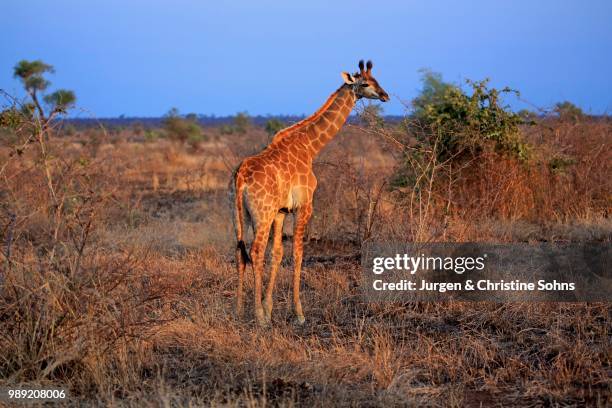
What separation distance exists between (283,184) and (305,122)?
100cm

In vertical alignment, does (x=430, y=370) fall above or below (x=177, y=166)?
below

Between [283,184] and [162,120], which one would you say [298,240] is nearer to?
[283,184]

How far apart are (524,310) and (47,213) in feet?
27.1

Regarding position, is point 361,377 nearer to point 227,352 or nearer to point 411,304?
point 227,352

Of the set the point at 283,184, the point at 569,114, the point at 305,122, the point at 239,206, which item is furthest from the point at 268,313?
the point at 569,114

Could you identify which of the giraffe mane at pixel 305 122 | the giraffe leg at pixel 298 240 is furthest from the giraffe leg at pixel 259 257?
the giraffe mane at pixel 305 122

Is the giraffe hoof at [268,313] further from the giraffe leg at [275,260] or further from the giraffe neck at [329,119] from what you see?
the giraffe neck at [329,119]

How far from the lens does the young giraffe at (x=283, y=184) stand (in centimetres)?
692

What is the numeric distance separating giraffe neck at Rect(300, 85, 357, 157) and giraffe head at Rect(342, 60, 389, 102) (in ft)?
0.28

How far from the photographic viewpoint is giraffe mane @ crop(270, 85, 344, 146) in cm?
754

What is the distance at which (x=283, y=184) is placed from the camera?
7188mm

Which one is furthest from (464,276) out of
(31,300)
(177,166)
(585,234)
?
(177,166)

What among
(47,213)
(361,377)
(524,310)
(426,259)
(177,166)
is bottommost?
(361,377)

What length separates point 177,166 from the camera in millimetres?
24359
